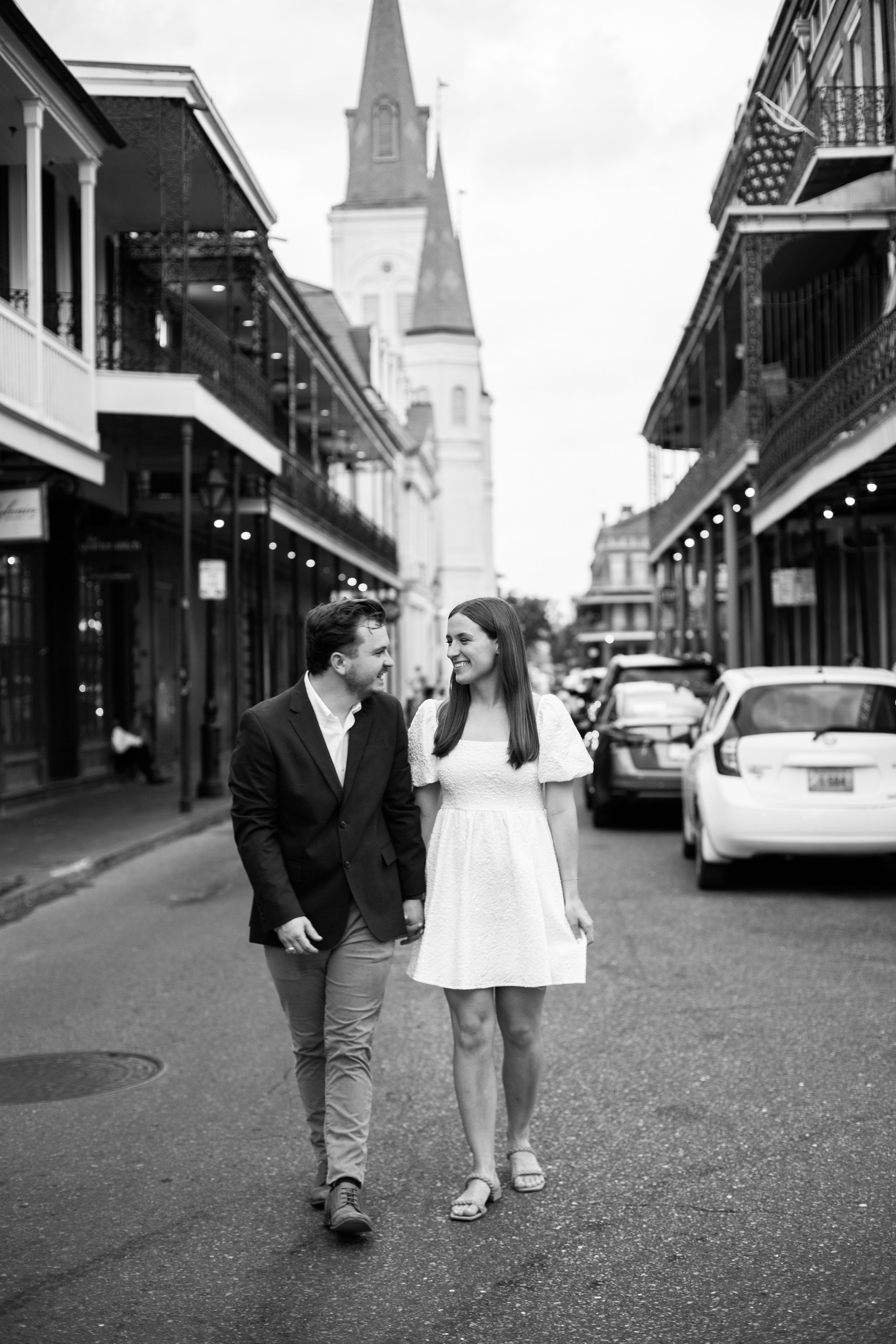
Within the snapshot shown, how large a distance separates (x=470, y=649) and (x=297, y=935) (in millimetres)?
970

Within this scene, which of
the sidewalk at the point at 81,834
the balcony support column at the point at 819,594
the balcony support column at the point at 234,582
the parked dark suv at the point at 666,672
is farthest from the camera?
the balcony support column at the point at 819,594

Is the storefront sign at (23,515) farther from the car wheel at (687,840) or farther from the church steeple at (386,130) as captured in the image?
the church steeple at (386,130)

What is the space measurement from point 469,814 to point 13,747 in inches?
626

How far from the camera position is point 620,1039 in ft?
23.5

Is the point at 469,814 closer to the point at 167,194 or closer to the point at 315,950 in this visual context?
the point at 315,950

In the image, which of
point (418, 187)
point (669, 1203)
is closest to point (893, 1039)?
point (669, 1203)

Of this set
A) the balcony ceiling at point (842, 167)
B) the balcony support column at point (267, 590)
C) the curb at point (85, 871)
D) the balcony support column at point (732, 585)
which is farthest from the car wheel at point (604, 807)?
the balcony support column at point (732, 585)

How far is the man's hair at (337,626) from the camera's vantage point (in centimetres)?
482

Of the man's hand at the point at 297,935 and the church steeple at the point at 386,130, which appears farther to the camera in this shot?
the church steeple at the point at 386,130

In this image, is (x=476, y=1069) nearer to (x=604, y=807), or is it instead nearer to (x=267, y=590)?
(x=604, y=807)

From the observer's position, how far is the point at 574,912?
4.99 m

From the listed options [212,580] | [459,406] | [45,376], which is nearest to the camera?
[45,376]

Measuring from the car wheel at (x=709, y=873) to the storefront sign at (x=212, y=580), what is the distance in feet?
32.9

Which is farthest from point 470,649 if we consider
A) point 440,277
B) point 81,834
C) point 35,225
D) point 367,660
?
point 440,277
